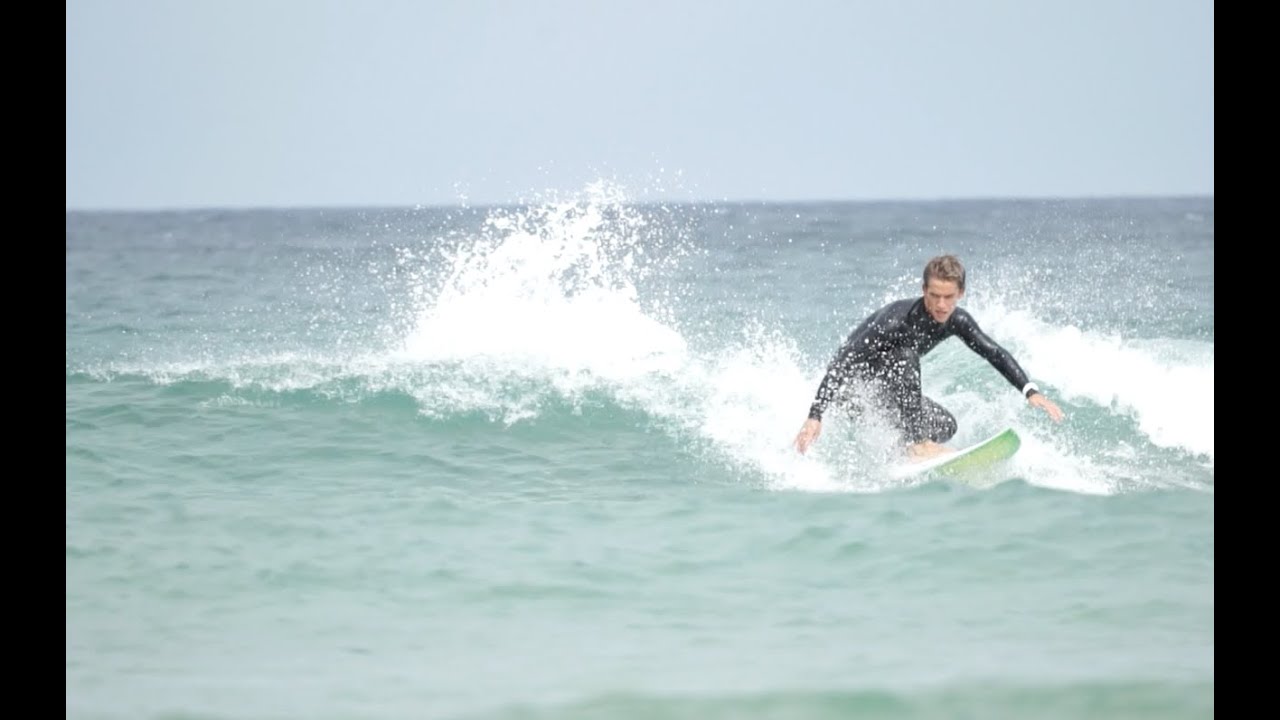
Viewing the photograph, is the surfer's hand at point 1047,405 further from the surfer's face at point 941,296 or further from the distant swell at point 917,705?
the distant swell at point 917,705

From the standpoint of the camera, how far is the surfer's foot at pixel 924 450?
7.96 m

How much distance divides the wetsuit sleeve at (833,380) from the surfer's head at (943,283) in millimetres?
577

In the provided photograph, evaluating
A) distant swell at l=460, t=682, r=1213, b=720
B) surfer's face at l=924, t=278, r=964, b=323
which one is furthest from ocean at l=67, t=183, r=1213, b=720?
surfer's face at l=924, t=278, r=964, b=323

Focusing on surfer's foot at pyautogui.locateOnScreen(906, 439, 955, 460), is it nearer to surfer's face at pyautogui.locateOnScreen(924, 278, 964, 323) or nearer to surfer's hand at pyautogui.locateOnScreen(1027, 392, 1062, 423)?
surfer's hand at pyautogui.locateOnScreen(1027, 392, 1062, 423)

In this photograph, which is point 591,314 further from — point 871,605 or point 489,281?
point 871,605

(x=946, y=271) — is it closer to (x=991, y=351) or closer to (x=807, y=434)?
(x=991, y=351)

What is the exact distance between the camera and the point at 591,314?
12477 mm

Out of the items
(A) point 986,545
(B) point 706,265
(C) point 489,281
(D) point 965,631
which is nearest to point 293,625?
(D) point 965,631

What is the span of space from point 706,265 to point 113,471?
18129mm

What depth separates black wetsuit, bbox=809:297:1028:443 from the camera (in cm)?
786

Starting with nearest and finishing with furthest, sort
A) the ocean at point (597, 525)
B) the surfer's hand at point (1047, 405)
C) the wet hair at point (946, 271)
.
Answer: the ocean at point (597, 525) → the surfer's hand at point (1047, 405) → the wet hair at point (946, 271)

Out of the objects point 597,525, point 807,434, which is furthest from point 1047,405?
point 597,525

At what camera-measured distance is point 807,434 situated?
24.7ft

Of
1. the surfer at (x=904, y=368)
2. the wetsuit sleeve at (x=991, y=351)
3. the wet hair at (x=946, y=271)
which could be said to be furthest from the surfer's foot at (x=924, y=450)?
the wet hair at (x=946, y=271)
